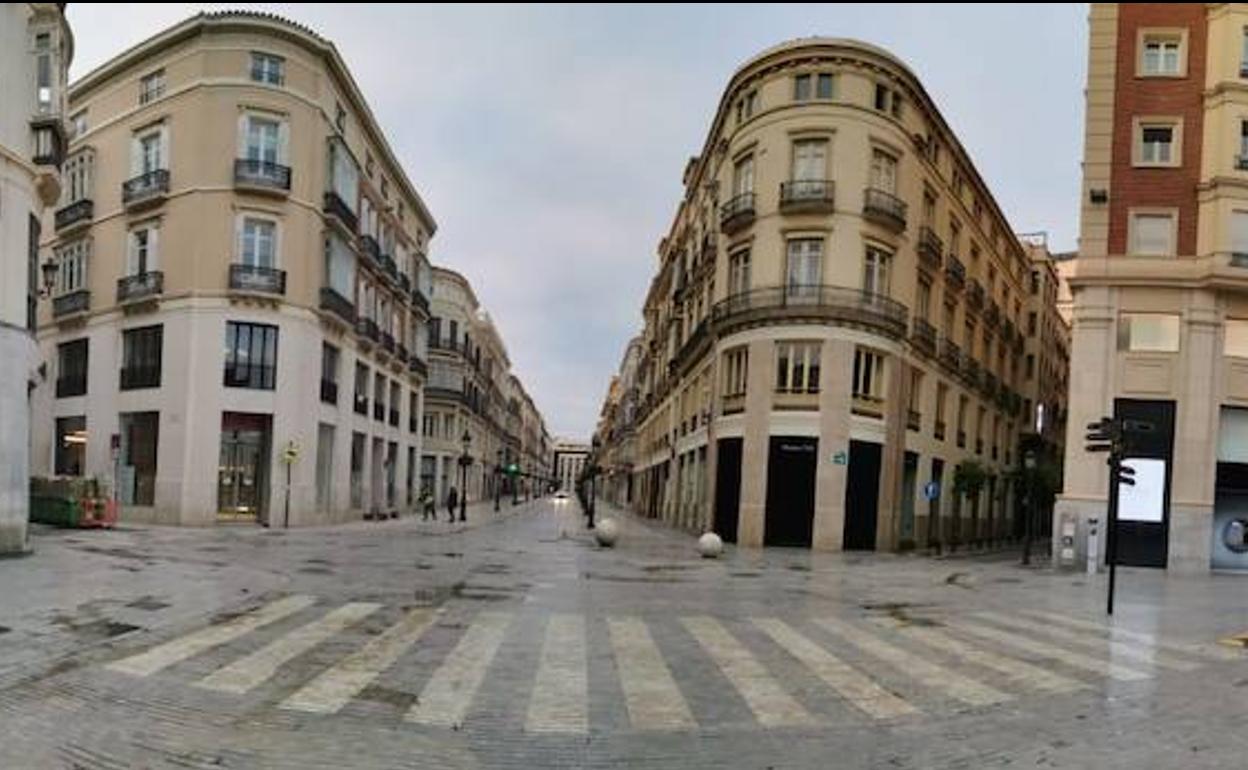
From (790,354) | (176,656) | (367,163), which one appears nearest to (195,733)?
(176,656)

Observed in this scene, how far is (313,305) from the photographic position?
3697 centimetres

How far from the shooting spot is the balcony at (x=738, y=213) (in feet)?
116

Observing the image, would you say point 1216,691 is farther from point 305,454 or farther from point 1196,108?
point 305,454

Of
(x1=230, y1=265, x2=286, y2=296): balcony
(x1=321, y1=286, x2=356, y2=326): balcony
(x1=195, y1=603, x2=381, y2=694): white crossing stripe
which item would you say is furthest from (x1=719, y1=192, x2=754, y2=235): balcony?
(x1=195, y1=603, x2=381, y2=694): white crossing stripe

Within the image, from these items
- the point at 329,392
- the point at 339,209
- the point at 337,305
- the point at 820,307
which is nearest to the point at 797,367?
the point at 820,307

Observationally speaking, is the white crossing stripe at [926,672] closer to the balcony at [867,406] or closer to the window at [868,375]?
the balcony at [867,406]

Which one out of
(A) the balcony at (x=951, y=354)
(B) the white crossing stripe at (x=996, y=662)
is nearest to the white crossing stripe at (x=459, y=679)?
(B) the white crossing stripe at (x=996, y=662)

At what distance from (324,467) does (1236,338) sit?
3215cm

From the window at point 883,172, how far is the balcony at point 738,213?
4299 mm

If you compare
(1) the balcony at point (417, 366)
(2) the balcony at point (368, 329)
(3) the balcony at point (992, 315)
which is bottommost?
(1) the balcony at point (417, 366)

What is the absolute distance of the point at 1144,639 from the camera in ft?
43.0

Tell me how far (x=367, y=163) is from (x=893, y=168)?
23066 millimetres

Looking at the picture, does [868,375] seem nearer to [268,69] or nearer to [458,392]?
[268,69]

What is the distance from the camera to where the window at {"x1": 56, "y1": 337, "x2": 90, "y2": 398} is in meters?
38.9
